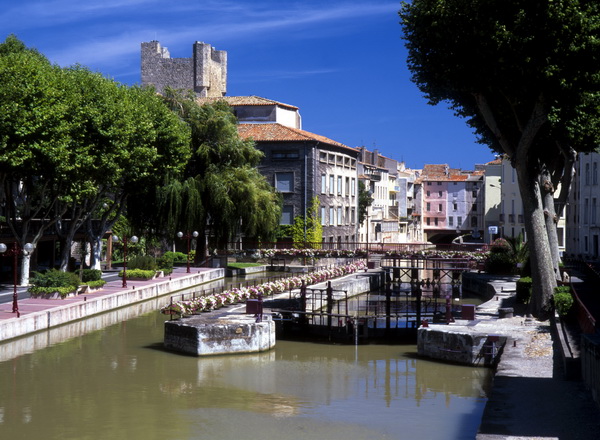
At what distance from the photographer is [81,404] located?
20375 millimetres

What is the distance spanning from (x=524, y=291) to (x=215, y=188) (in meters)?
25.8

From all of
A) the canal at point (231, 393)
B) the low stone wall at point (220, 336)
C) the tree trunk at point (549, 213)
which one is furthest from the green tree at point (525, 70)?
the low stone wall at point (220, 336)

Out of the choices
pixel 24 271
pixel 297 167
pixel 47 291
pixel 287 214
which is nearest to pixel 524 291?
pixel 47 291

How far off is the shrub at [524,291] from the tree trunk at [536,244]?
14.8ft

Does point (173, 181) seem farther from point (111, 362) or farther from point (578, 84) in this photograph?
point (578, 84)

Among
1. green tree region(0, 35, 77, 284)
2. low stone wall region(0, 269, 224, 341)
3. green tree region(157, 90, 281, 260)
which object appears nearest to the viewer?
low stone wall region(0, 269, 224, 341)

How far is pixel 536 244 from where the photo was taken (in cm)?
2888

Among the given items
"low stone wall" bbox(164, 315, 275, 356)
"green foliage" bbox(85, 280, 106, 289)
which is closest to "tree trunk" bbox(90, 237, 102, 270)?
"green foliage" bbox(85, 280, 106, 289)

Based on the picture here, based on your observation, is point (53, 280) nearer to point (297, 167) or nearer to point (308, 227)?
point (308, 227)

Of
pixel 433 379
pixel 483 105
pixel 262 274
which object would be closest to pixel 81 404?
pixel 433 379

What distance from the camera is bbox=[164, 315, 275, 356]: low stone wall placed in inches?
1032

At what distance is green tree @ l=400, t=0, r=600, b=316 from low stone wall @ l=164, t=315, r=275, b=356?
9680 millimetres

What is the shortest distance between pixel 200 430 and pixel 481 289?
2985cm

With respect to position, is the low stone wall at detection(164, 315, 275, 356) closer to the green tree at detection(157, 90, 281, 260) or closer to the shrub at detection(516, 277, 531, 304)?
the shrub at detection(516, 277, 531, 304)
